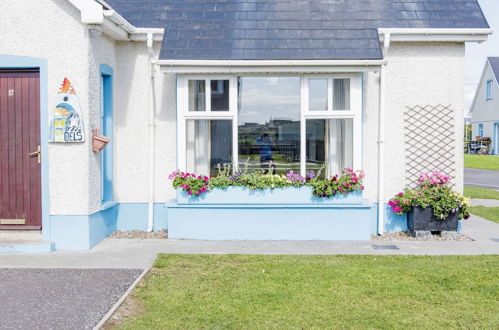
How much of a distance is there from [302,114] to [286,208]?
1.66m

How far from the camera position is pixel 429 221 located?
9.51 metres

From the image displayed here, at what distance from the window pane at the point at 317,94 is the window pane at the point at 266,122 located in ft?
0.71

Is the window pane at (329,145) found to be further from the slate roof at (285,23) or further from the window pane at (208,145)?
the window pane at (208,145)

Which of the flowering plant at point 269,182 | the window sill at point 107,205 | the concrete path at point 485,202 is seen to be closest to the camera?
the window sill at point 107,205

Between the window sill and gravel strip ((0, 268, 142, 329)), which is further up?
the window sill

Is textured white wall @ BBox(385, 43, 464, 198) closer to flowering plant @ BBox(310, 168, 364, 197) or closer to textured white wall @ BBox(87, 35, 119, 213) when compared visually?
flowering plant @ BBox(310, 168, 364, 197)

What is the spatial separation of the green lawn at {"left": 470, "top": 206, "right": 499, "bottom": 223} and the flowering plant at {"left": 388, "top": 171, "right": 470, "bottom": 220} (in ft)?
8.95

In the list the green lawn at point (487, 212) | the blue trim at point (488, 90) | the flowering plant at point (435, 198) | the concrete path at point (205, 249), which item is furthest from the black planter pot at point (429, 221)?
the blue trim at point (488, 90)

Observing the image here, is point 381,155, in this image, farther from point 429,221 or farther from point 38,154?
point 38,154

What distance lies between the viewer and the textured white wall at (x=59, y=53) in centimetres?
834

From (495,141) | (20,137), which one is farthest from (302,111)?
(495,141)

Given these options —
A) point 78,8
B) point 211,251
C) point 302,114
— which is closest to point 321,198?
point 302,114

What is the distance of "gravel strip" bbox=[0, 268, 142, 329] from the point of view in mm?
5340

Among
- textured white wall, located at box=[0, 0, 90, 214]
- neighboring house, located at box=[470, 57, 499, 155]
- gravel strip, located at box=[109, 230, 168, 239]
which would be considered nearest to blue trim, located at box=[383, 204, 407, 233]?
gravel strip, located at box=[109, 230, 168, 239]
